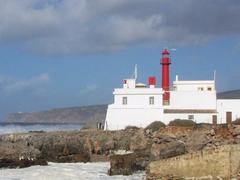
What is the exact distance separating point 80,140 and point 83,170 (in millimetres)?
13666

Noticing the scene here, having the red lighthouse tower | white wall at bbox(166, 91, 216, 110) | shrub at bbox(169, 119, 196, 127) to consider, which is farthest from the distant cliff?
shrub at bbox(169, 119, 196, 127)

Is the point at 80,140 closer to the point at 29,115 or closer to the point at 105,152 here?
the point at 105,152

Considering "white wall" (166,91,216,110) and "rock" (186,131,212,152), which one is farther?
"white wall" (166,91,216,110)

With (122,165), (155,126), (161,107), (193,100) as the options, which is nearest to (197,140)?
(122,165)

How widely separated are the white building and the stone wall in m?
24.8

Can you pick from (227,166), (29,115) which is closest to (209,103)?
(227,166)

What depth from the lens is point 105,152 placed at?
3303 centimetres

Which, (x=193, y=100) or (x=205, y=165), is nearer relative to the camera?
(x=205, y=165)

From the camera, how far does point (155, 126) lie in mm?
37781

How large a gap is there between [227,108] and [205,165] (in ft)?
86.7

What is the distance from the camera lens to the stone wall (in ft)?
49.6

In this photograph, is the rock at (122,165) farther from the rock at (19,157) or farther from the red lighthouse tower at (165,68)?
the red lighthouse tower at (165,68)

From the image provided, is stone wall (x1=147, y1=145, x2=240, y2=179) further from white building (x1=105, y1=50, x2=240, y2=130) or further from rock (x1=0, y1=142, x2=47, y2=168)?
white building (x1=105, y1=50, x2=240, y2=130)

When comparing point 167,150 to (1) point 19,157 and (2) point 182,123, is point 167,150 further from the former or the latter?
(2) point 182,123
